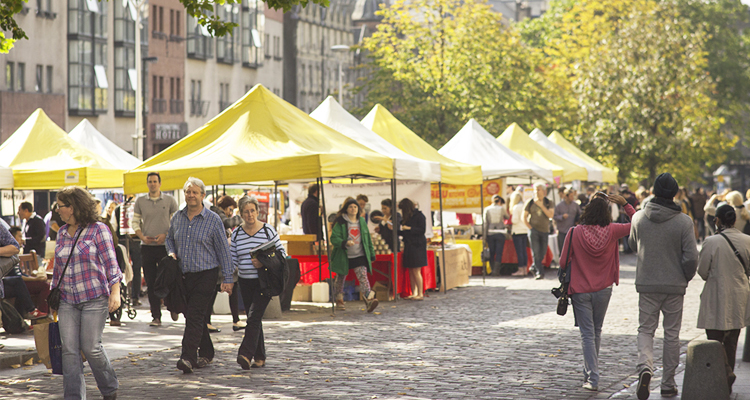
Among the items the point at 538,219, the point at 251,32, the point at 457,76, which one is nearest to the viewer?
the point at 538,219

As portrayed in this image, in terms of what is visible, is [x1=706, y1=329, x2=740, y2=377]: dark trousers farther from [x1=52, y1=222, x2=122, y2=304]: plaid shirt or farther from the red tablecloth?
the red tablecloth

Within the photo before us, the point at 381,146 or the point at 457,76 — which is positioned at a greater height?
the point at 457,76

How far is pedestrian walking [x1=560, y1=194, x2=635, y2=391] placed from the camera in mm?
9844

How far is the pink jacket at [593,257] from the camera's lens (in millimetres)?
9852


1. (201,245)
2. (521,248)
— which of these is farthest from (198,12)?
(521,248)

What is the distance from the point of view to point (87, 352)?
869 centimetres

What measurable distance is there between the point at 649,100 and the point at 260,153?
30.7 metres

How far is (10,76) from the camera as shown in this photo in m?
46.4

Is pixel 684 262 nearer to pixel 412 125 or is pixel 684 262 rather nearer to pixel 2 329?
pixel 2 329

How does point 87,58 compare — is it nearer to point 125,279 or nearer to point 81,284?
point 125,279

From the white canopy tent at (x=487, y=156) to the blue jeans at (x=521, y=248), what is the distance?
59.3 inches

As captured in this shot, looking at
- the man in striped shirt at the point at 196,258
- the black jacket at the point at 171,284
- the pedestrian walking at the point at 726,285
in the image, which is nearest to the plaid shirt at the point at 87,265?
the black jacket at the point at 171,284

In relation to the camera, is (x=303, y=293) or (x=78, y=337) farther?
(x=303, y=293)

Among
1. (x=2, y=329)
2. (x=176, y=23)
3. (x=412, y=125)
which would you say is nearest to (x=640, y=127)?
(x=412, y=125)
